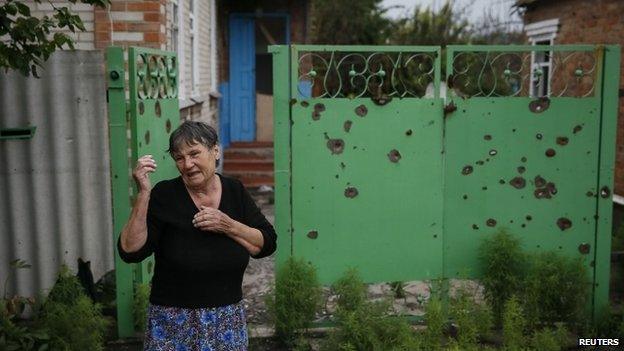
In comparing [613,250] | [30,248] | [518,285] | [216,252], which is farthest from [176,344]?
[613,250]

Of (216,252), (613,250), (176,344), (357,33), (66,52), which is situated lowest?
(613,250)

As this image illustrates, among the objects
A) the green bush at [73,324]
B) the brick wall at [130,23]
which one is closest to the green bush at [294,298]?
the green bush at [73,324]

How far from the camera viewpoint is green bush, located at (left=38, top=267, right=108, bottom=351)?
384cm

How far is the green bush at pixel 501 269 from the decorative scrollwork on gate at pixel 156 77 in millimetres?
2400

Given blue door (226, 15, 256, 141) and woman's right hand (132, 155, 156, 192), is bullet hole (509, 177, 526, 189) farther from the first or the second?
blue door (226, 15, 256, 141)

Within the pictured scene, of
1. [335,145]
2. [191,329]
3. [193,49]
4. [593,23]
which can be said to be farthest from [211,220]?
[593,23]

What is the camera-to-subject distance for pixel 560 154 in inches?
182

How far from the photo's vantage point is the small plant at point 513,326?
163 inches

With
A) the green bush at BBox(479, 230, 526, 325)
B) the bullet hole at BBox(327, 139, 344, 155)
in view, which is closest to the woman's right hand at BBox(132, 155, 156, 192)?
the bullet hole at BBox(327, 139, 344, 155)

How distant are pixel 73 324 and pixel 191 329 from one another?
4.51ft

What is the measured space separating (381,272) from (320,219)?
0.55 metres

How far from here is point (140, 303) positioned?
14.4ft

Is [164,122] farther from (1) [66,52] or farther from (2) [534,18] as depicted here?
(2) [534,18]

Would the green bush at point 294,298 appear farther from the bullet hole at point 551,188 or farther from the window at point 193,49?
the window at point 193,49
